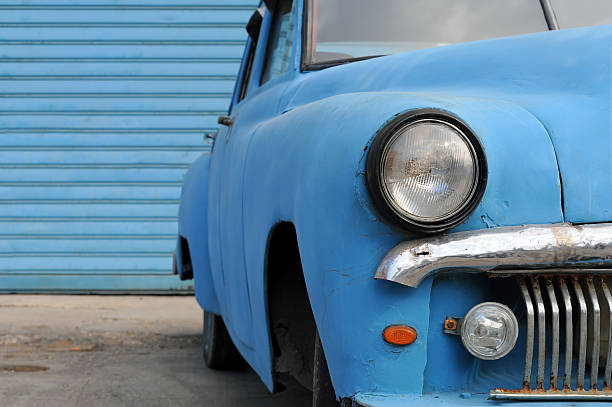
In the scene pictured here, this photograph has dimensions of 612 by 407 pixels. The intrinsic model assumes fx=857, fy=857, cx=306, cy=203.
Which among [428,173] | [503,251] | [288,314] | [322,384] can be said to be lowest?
[322,384]

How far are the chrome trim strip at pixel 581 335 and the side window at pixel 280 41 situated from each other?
5.40 ft

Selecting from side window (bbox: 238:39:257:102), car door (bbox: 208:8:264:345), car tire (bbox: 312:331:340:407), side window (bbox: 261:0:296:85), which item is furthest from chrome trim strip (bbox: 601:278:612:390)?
side window (bbox: 238:39:257:102)

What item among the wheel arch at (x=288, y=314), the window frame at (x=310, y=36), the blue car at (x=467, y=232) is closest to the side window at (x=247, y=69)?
the window frame at (x=310, y=36)

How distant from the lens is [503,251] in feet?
5.94

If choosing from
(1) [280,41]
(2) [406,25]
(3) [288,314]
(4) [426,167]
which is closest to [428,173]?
(4) [426,167]

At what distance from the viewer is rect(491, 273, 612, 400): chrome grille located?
1.84 meters

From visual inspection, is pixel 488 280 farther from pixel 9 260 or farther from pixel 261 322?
pixel 9 260

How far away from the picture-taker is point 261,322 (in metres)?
2.72

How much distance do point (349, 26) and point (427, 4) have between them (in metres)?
0.28

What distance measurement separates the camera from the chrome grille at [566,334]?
1.84 meters

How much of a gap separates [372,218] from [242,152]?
1336mm

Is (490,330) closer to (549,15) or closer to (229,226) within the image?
(549,15)

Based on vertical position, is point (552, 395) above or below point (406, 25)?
below

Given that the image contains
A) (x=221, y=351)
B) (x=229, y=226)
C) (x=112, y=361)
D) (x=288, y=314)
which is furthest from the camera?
(x=112, y=361)
